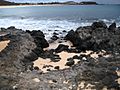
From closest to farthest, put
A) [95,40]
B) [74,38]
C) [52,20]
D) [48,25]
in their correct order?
[95,40], [74,38], [48,25], [52,20]

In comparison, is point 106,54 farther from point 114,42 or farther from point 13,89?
point 13,89

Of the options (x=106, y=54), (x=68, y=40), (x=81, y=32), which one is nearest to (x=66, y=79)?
(x=106, y=54)

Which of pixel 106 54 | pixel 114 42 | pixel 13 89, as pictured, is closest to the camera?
pixel 13 89

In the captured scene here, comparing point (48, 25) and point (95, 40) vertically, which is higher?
point (95, 40)

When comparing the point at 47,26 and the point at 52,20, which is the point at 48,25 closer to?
the point at 47,26

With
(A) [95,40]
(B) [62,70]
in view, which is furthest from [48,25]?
(B) [62,70]

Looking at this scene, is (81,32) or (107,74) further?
(81,32)

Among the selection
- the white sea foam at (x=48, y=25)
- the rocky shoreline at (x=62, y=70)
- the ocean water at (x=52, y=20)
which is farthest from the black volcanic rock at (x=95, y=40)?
the white sea foam at (x=48, y=25)

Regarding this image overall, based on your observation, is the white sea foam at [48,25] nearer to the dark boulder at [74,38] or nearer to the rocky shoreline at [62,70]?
the dark boulder at [74,38]

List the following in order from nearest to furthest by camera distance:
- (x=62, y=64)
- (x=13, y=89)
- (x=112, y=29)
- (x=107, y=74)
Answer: (x=13, y=89)
(x=107, y=74)
(x=62, y=64)
(x=112, y=29)

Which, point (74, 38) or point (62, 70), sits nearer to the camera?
point (62, 70)

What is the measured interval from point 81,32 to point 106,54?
23.1 feet

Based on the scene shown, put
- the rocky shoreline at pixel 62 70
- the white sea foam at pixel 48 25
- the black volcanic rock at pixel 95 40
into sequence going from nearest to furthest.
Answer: the rocky shoreline at pixel 62 70, the black volcanic rock at pixel 95 40, the white sea foam at pixel 48 25

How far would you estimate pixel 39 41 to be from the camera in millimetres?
30719
